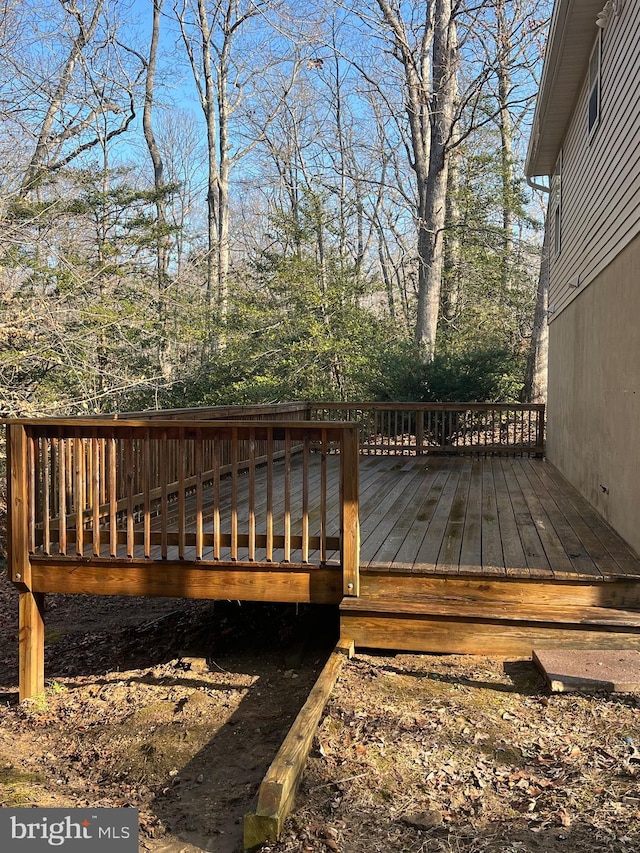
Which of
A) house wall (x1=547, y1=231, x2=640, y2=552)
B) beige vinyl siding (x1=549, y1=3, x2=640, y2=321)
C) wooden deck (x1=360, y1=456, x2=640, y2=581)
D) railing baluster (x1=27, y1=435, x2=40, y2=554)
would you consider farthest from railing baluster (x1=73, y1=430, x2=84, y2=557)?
beige vinyl siding (x1=549, y1=3, x2=640, y2=321)

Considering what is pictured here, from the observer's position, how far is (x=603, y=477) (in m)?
5.68

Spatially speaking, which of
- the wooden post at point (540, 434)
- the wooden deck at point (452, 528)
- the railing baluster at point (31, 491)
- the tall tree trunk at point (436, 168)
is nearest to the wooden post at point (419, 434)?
the wooden post at point (540, 434)

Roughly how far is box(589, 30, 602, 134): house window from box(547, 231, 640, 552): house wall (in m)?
1.64

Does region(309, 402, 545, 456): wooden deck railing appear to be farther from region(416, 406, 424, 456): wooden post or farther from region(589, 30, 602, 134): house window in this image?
region(589, 30, 602, 134): house window

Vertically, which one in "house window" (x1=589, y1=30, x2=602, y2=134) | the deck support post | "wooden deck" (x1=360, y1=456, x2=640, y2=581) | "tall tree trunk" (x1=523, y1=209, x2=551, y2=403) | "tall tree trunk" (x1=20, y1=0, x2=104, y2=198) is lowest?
the deck support post

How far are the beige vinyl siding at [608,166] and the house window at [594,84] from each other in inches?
A: 5.8

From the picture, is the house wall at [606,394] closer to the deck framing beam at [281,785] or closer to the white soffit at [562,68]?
the white soffit at [562,68]

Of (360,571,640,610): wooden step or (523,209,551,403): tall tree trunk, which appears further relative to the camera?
(523,209,551,403): tall tree trunk

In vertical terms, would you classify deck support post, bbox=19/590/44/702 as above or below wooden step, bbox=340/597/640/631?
below

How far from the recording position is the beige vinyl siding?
194 inches

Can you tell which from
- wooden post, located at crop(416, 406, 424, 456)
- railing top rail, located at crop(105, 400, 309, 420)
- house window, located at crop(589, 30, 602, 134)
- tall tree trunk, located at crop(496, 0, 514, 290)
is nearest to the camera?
railing top rail, located at crop(105, 400, 309, 420)

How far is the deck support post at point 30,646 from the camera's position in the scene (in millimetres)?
4402

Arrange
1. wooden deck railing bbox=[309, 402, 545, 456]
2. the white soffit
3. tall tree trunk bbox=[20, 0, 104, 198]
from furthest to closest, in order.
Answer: wooden deck railing bbox=[309, 402, 545, 456], tall tree trunk bbox=[20, 0, 104, 198], the white soffit

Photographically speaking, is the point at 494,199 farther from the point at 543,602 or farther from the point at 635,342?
the point at 543,602
